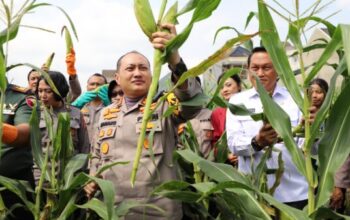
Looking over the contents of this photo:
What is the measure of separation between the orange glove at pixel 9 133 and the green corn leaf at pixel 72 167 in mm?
265

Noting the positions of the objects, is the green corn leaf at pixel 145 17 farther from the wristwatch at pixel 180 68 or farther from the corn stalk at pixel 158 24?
the wristwatch at pixel 180 68

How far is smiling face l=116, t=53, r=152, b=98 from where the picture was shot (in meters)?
2.36

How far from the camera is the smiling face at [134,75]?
7.74 feet

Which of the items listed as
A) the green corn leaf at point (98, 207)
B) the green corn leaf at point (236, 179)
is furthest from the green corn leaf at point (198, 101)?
the green corn leaf at point (98, 207)

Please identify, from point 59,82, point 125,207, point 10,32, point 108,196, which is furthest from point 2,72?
point 59,82

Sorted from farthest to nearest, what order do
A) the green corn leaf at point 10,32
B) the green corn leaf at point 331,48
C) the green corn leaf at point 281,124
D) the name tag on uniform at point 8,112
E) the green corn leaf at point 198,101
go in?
the name tag on uniform at point 8,112 < the green corn leaf at point 198,101 < the green corn leaf at point 10,32 < the green corn leaf at point 281,124 < the green corn leaf at point 331,48

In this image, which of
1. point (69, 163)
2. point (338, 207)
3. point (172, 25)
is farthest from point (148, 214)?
point (338, 207)

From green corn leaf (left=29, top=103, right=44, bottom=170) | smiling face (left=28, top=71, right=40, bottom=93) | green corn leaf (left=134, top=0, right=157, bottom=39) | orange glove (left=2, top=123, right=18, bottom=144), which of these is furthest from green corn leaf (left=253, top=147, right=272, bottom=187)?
smiling face (left=28, top=71, right=40, bottom=93)

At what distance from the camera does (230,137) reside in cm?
246

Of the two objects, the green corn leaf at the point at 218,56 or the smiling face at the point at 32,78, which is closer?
the green corn leaf at the point at 218,56

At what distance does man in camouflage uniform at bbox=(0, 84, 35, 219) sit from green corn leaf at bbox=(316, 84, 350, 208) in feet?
4.01

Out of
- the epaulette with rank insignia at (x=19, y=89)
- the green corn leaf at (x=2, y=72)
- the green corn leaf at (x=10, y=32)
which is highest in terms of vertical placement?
the green corn leaf at (x=10, y=32)

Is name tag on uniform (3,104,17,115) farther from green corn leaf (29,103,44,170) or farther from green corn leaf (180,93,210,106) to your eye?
Answer: green corn leaf (180,93,210,106)

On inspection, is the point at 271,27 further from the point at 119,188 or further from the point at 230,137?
the point at 119,188
